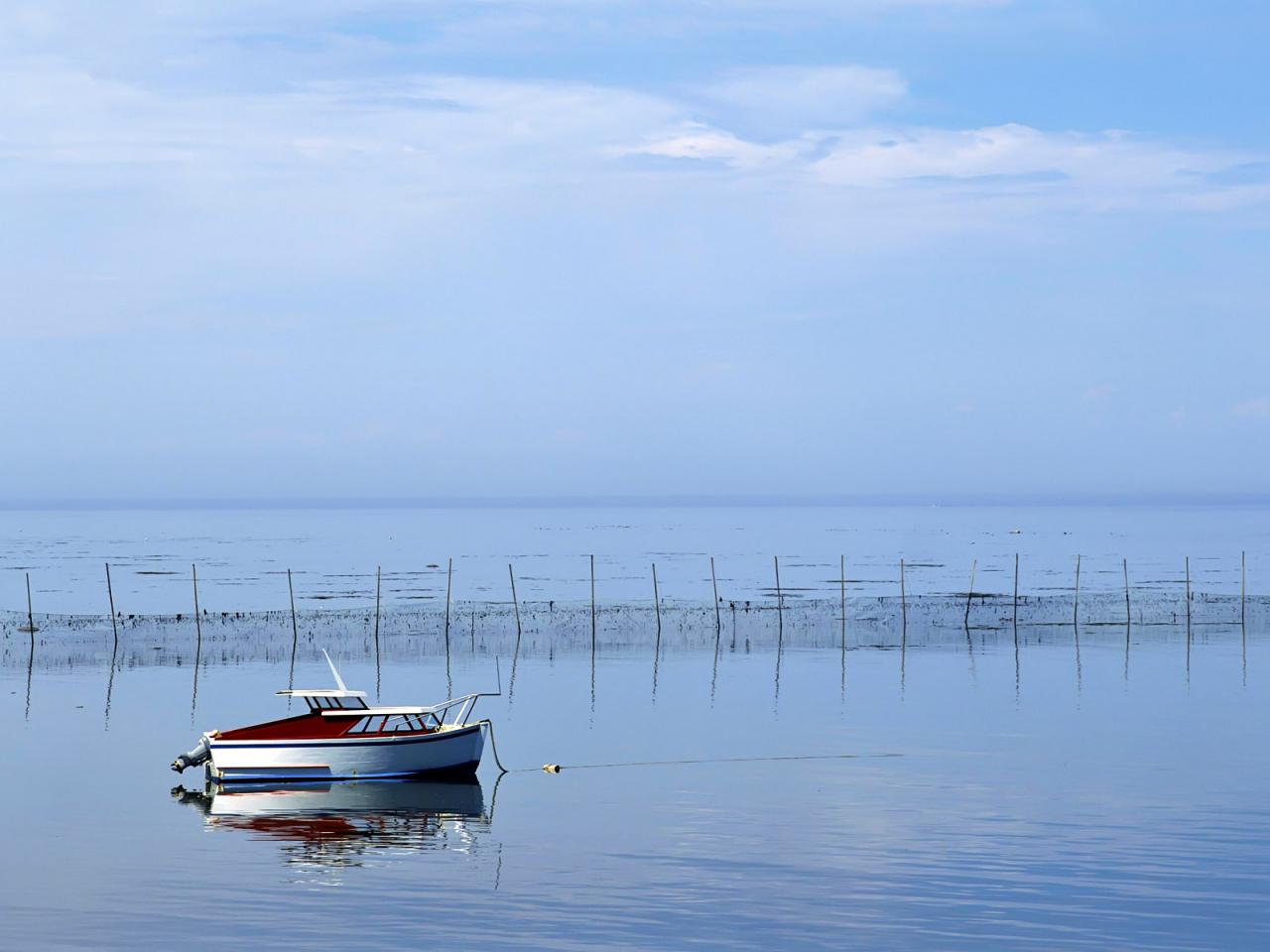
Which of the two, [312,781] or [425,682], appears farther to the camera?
[425,682]

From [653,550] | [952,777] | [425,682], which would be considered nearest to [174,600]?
[425,682]

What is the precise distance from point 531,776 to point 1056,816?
11.5 meters

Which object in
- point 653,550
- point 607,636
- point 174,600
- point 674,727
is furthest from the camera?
point 653,550

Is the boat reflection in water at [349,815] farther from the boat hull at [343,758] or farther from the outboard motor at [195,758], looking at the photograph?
the outboard motor at [195,758]

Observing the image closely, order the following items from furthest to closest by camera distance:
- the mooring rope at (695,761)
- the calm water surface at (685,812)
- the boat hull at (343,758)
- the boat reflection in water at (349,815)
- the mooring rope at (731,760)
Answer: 1. the mooring rope at (731,760)
2. the mooring rope at (695,761)
3. the boat hull at (343,758)
4. the boat reflection in water at (349,815)
5. the calm water surface at (685,812)

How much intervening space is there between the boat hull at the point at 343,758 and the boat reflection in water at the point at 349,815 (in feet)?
0.72

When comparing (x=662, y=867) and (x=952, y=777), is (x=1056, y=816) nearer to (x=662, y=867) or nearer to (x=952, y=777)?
(x=952, y=777)

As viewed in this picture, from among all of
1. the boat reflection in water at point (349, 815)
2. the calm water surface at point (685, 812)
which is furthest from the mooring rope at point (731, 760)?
the boat reflection in water at point (349, 815)

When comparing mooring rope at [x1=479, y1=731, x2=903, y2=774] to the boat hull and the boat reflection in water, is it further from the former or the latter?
the boat reflection in water

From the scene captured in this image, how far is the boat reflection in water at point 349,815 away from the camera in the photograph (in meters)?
26.5

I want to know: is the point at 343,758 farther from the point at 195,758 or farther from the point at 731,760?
the point at 731,760

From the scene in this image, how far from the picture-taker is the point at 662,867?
2409 centimetres

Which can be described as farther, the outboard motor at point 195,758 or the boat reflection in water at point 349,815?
the outboard motor at point 195,758

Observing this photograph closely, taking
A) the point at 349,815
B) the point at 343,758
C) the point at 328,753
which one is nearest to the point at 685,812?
the point at 349,815
